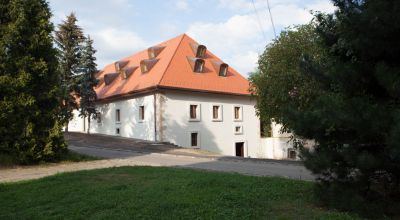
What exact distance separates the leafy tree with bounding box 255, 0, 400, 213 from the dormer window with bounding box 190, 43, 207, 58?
33.0 metres

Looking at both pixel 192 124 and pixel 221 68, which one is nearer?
pixel 192 124

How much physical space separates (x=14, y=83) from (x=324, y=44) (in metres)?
12.7

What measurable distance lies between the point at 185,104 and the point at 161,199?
1102 inches

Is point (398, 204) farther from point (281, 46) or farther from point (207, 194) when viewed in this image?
point (281, 46)

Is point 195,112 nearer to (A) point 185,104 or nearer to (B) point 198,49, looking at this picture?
(A) point 185,104

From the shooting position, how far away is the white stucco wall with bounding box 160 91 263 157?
114ft

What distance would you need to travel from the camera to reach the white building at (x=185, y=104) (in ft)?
114

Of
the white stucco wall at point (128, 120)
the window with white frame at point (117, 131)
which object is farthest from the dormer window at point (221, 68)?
the window with white frame at point (117, 131)

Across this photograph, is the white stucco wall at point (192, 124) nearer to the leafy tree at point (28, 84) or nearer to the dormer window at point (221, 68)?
the dormer window at point (221, 68)

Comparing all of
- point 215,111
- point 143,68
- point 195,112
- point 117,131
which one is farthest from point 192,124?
point 117,131

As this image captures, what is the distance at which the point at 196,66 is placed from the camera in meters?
37.9

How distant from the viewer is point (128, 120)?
37938 mm

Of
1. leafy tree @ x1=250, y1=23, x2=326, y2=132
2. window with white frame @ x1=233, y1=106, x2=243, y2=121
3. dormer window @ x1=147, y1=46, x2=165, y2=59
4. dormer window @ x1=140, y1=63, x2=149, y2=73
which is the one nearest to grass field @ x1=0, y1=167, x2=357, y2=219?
leafy tree @ x1=250, y1=23, x2=326, y2=132

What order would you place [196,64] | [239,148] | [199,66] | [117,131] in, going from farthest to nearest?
1. [239,148]
2. [117,131]
3. [199,66]
4. [196,64]
